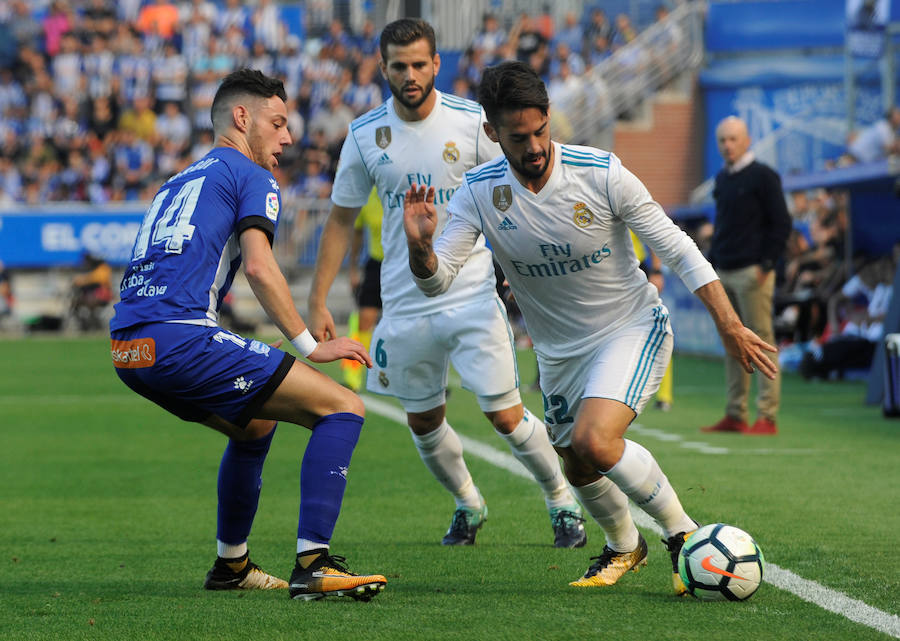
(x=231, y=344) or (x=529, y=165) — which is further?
(x=529, y=165)

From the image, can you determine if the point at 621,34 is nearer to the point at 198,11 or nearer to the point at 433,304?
the point at 198,11

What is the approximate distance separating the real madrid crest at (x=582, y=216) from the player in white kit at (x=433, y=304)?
1334 mm

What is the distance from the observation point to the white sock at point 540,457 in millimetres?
6512

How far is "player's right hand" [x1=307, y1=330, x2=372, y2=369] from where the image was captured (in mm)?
4965

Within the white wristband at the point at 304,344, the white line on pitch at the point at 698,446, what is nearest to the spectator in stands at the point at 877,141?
the white line on pitch at the point at 698,446

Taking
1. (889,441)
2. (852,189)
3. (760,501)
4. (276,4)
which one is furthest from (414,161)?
(276,4)

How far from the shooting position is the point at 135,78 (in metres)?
31.0

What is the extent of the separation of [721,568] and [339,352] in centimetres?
160

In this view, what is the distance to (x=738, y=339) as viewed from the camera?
4992mm

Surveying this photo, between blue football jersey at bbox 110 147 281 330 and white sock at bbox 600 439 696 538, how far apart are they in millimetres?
1582

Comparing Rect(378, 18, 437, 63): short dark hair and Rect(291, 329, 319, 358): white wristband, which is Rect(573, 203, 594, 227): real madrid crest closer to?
Rect(291, 329, 319, 358): white wristband

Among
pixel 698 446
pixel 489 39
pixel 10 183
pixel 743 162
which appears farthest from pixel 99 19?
pixel 698 446

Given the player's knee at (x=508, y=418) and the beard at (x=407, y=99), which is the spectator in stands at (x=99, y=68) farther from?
the player's knee at (x=508, y=418)

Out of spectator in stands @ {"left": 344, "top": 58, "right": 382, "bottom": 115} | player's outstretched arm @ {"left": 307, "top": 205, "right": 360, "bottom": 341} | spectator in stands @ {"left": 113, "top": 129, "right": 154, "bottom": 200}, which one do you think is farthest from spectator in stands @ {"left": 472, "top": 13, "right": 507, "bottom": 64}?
player's outstretched arm @ {"left": 307, "top": 205, "right": 360, "bottom": 341}
